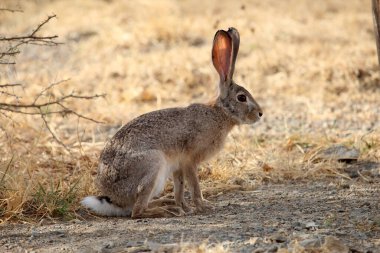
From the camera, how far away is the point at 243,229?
15.7 feet

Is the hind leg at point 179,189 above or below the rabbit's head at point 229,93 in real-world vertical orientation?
below

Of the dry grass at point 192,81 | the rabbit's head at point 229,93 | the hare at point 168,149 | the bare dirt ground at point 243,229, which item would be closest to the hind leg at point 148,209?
the hare at point 168,149

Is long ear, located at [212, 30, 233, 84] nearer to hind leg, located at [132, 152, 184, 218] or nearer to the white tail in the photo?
hind leg, located at [132, 152, 184, 218]

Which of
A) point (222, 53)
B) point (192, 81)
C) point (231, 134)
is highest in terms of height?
point (192, 81)

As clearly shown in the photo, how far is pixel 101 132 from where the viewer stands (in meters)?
7.82

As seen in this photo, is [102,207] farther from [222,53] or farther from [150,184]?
[222,53]

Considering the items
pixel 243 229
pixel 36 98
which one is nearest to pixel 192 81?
pixel 36 98

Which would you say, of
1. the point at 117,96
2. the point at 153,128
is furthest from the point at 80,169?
the point at 117,96

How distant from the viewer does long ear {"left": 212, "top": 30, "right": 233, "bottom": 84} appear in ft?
19.3

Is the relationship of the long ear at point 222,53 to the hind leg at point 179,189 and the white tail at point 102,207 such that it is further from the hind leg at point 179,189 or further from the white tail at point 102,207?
the white tail at point 102,207

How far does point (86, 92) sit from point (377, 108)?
313 centimetres

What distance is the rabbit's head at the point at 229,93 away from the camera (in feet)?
19.4

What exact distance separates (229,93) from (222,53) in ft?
0.98

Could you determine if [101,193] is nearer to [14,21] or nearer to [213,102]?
[213,102]
